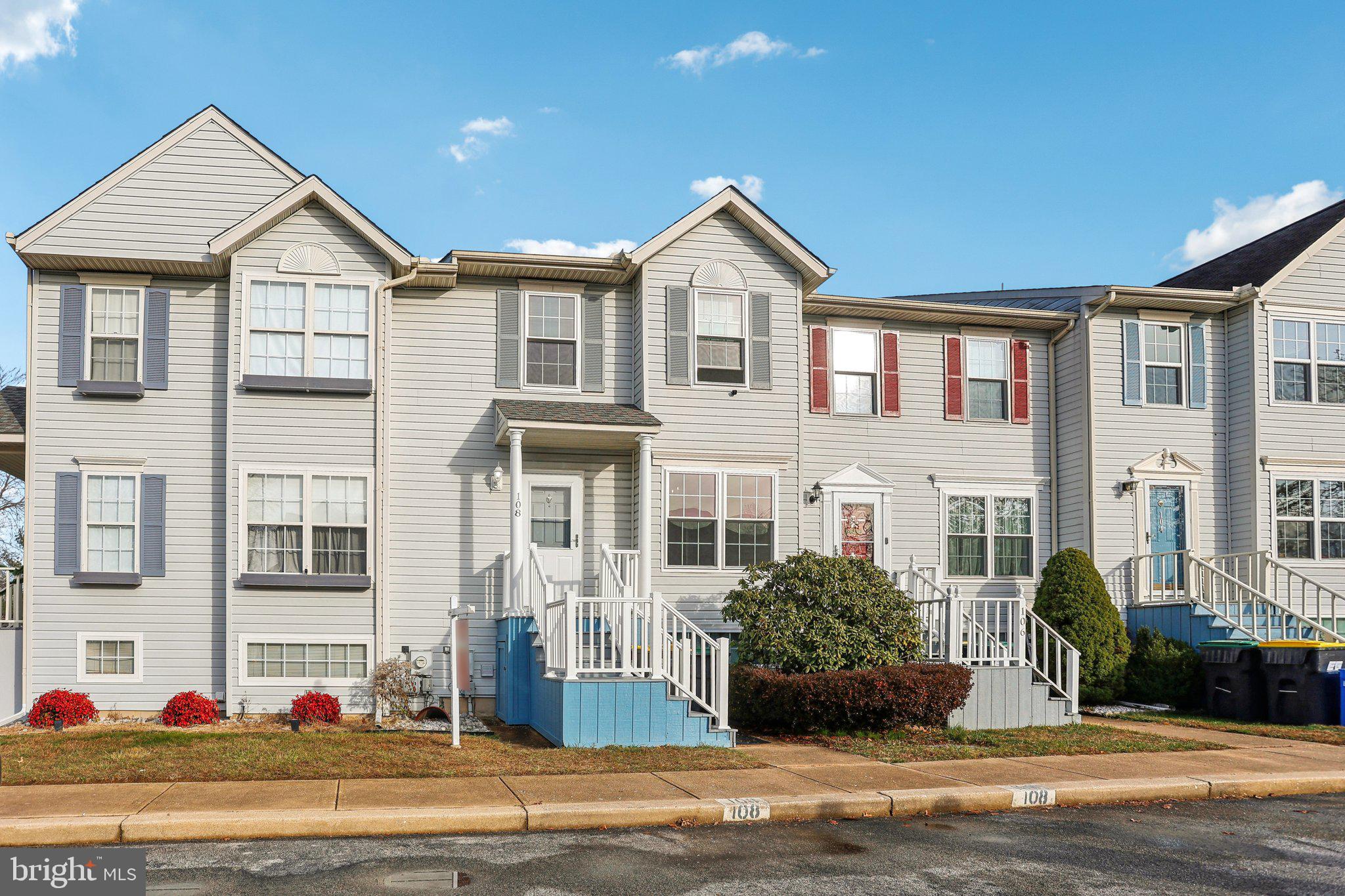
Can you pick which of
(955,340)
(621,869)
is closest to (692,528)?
(955,340)

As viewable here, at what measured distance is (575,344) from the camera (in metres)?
17.7

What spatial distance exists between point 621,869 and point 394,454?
10.3 m

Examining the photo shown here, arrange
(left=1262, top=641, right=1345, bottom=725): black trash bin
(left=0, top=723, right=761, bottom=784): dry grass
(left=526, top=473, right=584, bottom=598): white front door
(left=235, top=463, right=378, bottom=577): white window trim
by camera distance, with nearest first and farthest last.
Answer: (left=0, top=723, right=761, bottom=784): dry grass
(left=1262, top=641, right=1345, bottom=725): black trash bin
(left=235, top=463, right=378, bottom=577): white window trim
(left=526, top=473, right=584, bottom=598): white front door

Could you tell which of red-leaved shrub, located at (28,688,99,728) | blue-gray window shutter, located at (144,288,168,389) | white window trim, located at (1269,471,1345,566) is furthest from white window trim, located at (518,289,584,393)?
white window trim, located at (1269,471,1345,566)

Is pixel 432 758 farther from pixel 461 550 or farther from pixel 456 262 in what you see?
pixel 456 262

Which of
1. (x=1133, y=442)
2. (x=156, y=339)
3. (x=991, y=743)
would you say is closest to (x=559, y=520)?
(x=156, y=339)

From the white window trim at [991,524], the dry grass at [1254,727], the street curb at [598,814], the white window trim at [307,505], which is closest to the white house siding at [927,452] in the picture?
the white window trim at [991,524]

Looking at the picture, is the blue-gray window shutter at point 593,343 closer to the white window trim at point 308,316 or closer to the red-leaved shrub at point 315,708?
the white window trim at point 308,316

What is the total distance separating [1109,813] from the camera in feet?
31.6

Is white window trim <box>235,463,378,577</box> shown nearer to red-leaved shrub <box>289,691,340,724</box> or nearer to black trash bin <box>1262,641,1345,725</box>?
red-leaved shrub <box>289,691,340,724</box>

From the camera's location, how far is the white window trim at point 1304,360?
64.3ft

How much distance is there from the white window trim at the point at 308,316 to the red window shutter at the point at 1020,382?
1026 cm

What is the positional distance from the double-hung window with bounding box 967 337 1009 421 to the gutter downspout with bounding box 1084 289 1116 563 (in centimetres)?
124

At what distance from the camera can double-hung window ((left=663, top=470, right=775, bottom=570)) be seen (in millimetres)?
17453
